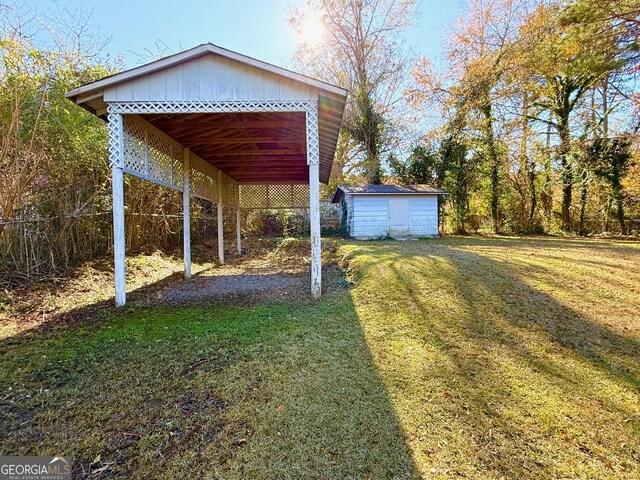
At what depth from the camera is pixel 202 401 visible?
6.86ft

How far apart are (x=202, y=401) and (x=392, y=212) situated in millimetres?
11486

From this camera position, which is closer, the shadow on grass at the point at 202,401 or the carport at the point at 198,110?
the shadow on grass at the point at 202,401

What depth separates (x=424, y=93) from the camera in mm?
15414

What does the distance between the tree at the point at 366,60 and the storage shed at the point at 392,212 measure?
3.55m

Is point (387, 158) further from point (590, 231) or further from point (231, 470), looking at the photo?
point (231, 470)

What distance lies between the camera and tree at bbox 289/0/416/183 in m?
15.6

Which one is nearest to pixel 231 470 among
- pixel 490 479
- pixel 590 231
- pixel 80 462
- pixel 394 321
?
pixel 80 462

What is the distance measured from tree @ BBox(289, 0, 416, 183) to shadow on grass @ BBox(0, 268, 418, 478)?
14064 mm

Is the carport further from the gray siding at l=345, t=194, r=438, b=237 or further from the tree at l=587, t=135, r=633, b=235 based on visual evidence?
the tree at l=587, t=135, r=633, b=235

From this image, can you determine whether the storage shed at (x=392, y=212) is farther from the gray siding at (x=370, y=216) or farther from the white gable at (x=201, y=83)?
the white gable at (x=201, y=83)

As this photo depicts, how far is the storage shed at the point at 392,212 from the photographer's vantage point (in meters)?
12.6

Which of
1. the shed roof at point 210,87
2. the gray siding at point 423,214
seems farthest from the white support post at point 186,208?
the gray siding at point 423,214

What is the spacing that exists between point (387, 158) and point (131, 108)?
13825 mm

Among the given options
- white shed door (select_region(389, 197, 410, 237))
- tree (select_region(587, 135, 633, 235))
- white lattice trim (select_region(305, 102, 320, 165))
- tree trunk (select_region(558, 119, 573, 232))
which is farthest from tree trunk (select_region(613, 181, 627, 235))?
white lattice trim (select_region(305, 102, 320, 165))
